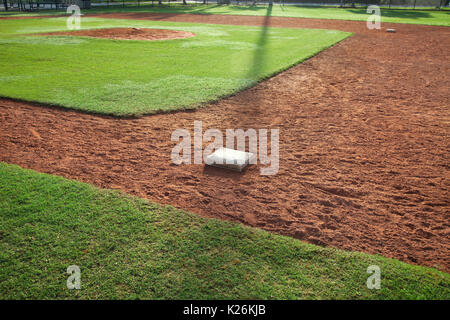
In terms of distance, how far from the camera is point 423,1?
41.5m

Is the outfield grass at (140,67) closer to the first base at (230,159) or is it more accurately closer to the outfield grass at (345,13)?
the first base at (230,159)

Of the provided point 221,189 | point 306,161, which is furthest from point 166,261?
point 306,161

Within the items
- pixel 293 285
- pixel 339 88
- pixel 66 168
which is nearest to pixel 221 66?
pixel 339 88

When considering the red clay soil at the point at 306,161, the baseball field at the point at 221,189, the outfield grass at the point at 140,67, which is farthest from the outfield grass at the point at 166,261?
the outfield grass at the point at 140,67

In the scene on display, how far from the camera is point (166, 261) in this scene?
295 cm

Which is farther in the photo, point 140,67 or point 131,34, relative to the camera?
point 131,34

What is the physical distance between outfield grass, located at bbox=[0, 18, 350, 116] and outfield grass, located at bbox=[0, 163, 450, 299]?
3386mm

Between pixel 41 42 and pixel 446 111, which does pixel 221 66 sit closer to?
pixel 446 111

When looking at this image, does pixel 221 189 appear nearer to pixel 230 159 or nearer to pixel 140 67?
pixel 230 159

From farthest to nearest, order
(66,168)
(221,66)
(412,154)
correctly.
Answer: (221,66), (412,154), (66,168)

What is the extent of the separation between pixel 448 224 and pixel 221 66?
8.20m

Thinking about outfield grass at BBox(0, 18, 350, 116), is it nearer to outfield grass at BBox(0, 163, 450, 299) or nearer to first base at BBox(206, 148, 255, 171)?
first base at BBox(206, 148, 255, 171)

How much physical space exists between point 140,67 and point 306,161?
7268 millimetres
